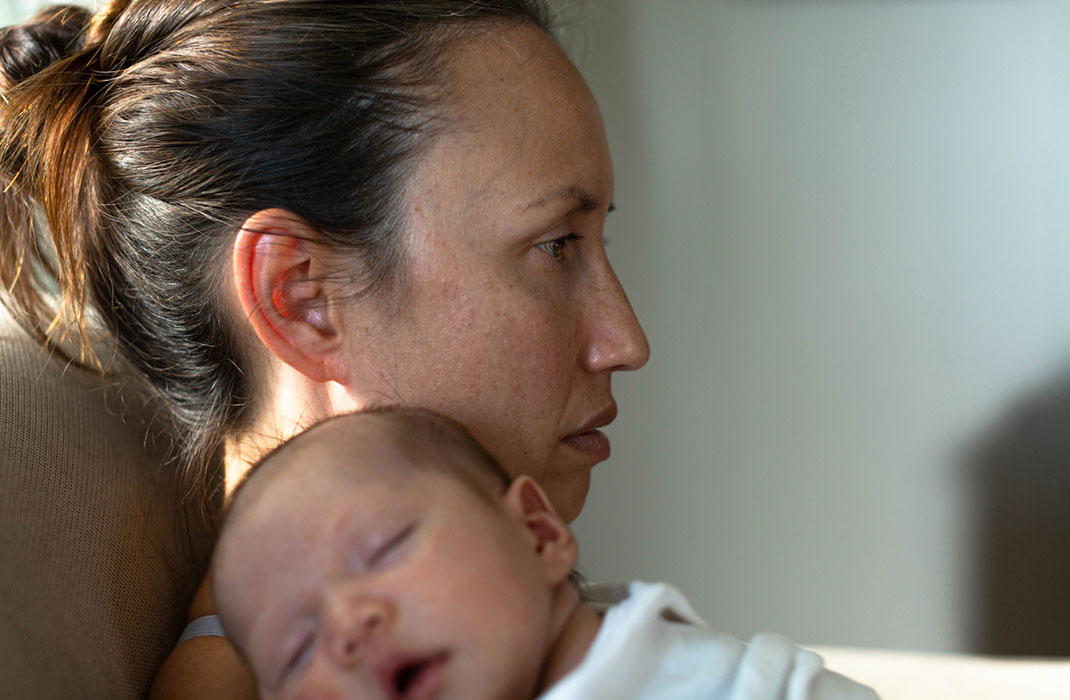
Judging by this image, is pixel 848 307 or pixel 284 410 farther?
pixel 848 307

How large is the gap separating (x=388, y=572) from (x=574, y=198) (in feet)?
1.69

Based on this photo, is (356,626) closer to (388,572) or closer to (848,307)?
(388,572)

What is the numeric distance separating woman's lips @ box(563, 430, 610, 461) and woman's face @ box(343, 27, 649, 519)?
0.08 ft

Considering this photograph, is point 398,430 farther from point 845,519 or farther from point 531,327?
point 845,519

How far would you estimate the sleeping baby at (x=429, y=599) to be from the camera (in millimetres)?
720

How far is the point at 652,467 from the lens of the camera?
7.95 feet

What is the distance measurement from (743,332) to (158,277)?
4.77ft

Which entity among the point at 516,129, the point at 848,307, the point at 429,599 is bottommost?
the point at 848,307

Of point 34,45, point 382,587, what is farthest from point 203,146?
point 382,587

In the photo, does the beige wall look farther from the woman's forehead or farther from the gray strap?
the gray strap

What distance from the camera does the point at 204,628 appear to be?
104cm

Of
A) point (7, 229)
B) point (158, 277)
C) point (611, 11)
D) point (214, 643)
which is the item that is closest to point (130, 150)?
point (158, 277)

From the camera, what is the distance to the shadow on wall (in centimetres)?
228

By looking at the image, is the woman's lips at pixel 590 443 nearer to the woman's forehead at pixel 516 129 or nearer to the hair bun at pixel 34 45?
the woman's forehead at pixel 516 129
